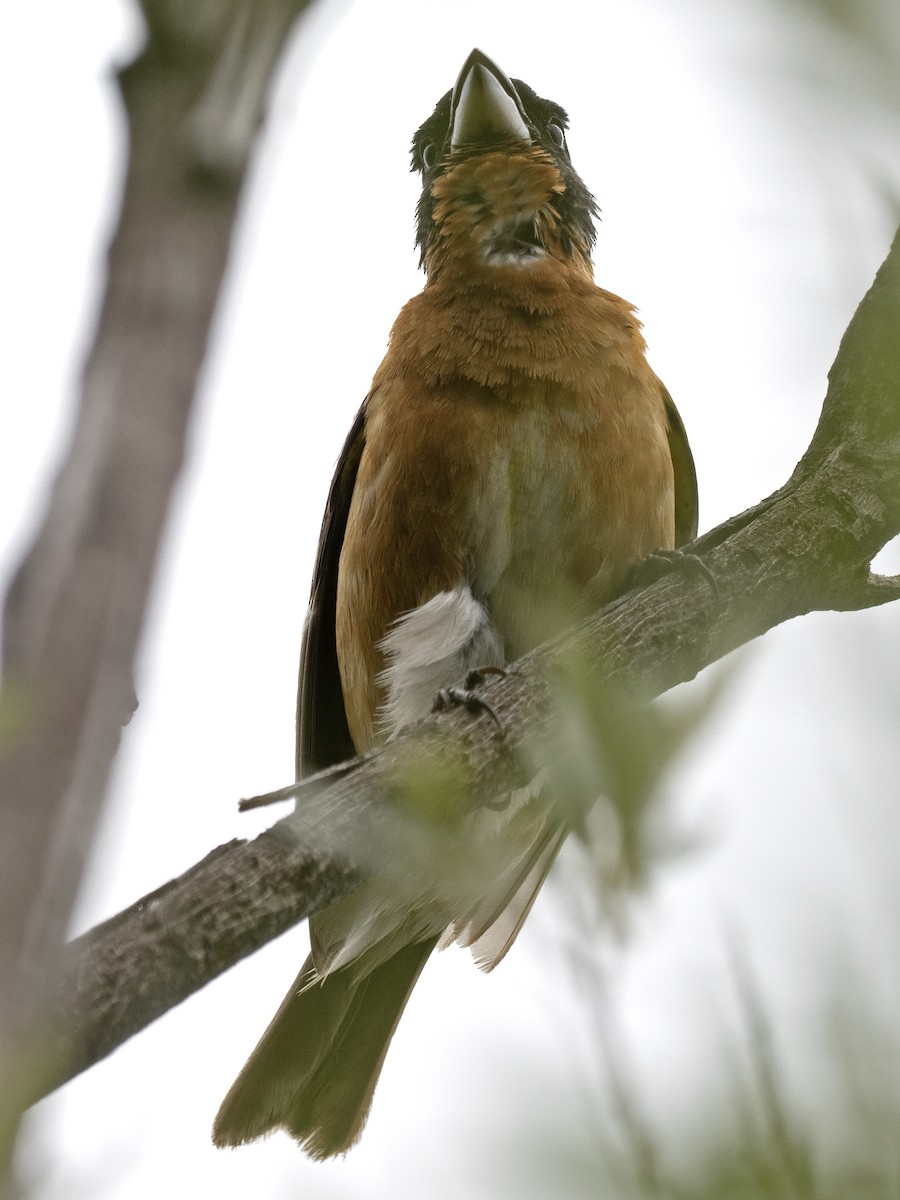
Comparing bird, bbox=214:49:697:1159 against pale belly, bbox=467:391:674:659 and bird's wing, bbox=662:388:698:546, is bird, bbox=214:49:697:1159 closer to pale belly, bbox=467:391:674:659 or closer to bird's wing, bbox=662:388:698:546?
pale belly, bbox=467:391:674:659

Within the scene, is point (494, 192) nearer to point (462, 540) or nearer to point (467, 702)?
point (462, 540)

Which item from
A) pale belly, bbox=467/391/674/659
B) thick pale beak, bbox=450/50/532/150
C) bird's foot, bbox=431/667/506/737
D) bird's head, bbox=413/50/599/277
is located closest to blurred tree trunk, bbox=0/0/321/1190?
bird's foot, bbox=431/667/506/737

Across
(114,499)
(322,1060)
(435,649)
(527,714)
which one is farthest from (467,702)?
(114,499)

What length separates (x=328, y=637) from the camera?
5551 millimetres

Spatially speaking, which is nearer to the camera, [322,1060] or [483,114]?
[322,1060]

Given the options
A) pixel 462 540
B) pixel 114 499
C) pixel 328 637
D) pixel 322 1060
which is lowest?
pixel 114 499

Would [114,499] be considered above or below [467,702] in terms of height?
below

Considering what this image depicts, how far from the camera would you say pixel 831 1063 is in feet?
3.76

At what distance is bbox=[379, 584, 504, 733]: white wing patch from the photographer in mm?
4586

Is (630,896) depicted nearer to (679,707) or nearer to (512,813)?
(679,707)

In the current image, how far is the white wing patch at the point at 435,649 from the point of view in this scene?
4586 millimetres

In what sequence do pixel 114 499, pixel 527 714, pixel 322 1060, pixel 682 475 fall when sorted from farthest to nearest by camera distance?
pixel 682 475
pixel 322 1060
pixel 527 714
pixel 114 499

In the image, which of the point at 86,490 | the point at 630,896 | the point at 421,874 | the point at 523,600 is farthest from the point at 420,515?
the point at 86,490

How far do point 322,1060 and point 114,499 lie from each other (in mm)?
3693
